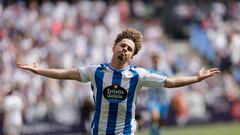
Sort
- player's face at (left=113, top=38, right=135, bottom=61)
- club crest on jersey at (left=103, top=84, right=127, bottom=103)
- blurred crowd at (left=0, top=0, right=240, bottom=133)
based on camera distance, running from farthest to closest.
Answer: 1. blurred crowd at (left=0, top=0, right=240, bottom=133)
2. club crest on jersey at (left=103, top=84, right=127, bottom=103)
3. player's face at (left=113, top=38, right=135, bottom=61)

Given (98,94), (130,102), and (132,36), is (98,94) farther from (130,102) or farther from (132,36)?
(132,36)

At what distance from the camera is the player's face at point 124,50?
8156 millimetres

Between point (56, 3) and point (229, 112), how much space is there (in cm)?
592

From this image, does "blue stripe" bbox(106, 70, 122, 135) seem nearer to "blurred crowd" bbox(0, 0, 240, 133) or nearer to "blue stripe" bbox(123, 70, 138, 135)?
"blue stripe" bbox(123, 70, 138, 135)

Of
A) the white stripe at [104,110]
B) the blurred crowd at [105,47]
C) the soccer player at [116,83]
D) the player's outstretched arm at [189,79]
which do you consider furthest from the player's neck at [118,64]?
the blurred crowd at [105,47]

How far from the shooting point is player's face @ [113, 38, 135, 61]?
8156 mm

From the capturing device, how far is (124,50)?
814cm

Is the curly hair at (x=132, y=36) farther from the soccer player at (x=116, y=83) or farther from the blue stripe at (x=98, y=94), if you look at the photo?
the blue stripe at (x=98, y=94)

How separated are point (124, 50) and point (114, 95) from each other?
0.49 metres

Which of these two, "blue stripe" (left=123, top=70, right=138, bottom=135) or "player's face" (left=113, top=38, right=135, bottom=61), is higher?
"player's face" (left=113, top=38, right=135, bottom=61)

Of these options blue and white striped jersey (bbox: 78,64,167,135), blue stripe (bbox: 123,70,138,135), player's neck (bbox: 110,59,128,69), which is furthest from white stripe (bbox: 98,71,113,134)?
blue stripe (bbox: 123,70,138,135)

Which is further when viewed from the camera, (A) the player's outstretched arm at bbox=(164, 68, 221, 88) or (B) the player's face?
(A) the player's outstretched arm at bbox=(164, 68, 221, 88)

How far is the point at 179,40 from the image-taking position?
26672 mm

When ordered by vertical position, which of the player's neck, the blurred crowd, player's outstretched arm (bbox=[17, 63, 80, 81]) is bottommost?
the blurred crowd
